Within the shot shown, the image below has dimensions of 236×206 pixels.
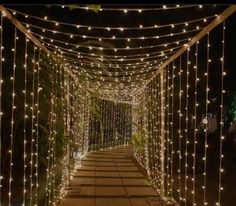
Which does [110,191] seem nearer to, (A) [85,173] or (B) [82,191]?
(B) [82,191]

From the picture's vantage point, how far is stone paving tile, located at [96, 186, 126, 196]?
23.3ft

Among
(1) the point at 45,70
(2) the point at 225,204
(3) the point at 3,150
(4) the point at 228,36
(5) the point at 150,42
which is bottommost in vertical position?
(2) the point at 225,204

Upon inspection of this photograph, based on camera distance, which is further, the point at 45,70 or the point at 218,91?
the point at 218,91

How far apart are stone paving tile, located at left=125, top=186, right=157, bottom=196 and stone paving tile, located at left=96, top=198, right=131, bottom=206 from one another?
0.45m

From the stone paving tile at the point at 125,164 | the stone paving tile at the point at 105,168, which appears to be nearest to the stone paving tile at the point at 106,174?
the stone paving tile at the point at 105,168

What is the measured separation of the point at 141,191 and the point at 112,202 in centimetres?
93

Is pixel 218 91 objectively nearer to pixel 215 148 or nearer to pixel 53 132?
pixel 215 148

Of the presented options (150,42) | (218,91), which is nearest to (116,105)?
(218,91)

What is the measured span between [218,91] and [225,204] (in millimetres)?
8147

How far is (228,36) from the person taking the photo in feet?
52.6

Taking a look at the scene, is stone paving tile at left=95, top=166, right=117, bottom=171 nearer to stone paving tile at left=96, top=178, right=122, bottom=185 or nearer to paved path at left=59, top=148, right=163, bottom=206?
paved path at left=59, top=148, right=163, bottom=206

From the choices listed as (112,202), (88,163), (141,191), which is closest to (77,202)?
(112,202)

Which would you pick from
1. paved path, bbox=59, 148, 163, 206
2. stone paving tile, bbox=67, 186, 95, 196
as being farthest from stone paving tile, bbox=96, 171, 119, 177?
stone paving tile, bbox=67, 186, 95, 196

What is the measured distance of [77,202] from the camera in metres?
6.39
